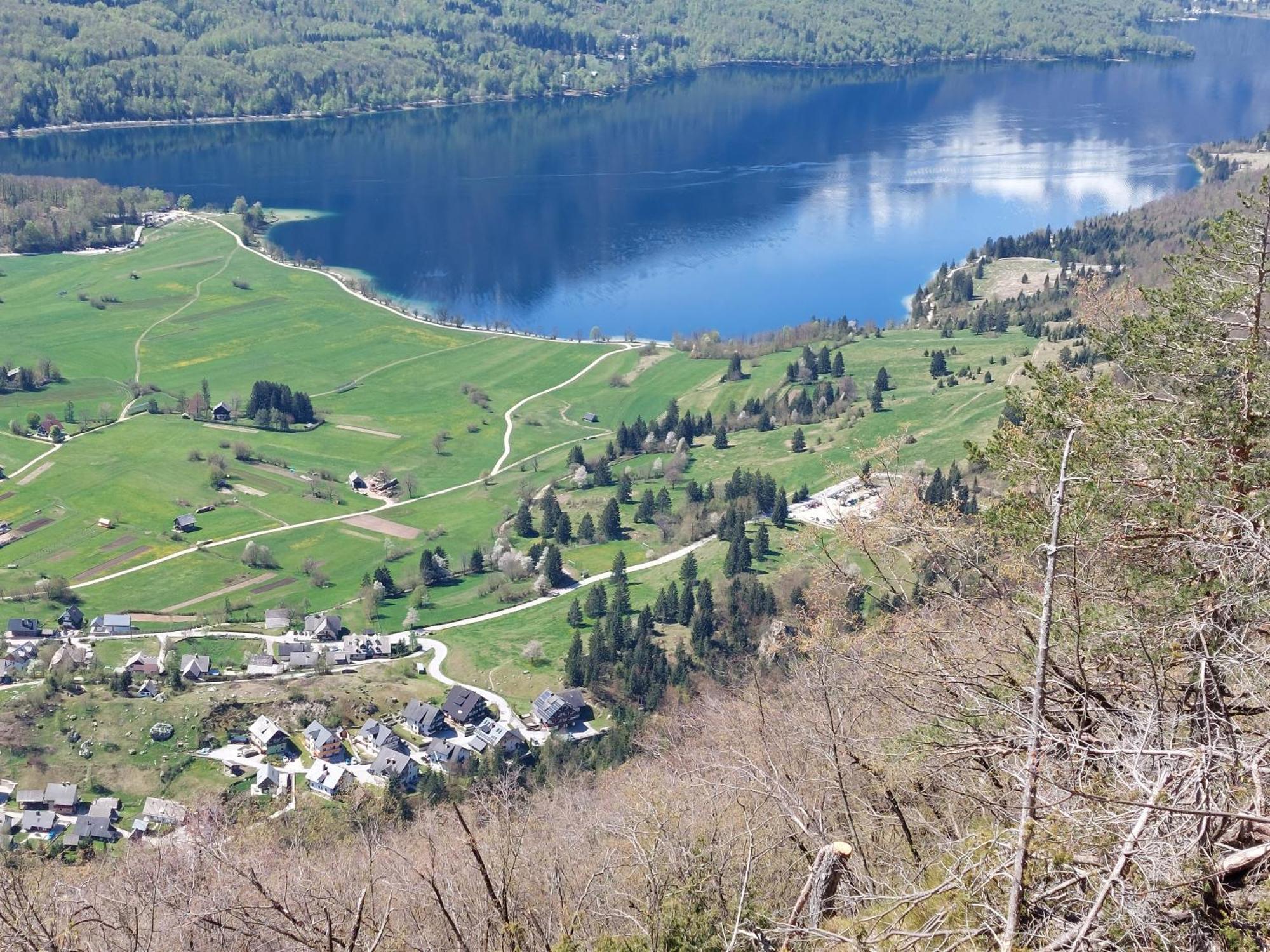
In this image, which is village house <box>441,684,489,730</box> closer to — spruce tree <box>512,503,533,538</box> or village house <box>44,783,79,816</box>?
village house <box>44,783,79,816</box>

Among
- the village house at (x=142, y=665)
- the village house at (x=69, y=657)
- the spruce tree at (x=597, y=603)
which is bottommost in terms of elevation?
the spruce tree at (x=597, y=603)

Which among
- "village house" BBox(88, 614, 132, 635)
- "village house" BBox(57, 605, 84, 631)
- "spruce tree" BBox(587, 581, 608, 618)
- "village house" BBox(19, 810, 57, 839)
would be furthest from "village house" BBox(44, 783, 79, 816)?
"spruce tree" BBox(587, 581, 608, 618)

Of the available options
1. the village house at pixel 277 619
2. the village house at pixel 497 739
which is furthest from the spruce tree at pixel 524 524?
the village house at pixel 497 739

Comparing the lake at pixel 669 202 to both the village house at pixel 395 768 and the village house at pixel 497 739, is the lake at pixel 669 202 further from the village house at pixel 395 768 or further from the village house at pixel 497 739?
the village house at pixel 395 768

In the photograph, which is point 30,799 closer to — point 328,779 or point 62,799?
point 62,799

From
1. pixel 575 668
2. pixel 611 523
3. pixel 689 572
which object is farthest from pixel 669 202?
pixel 575 668

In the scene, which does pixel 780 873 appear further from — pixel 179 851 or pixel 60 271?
pixel 60 271
